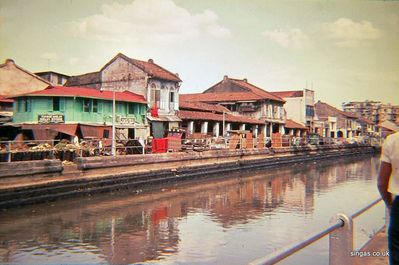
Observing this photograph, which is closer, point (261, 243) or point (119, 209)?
point (261, 243)

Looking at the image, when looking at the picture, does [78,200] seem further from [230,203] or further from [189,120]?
[189,120]

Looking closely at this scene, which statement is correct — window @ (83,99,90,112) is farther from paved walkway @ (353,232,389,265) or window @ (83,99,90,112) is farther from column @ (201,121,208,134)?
paved walkway @ (353,232,389,265)

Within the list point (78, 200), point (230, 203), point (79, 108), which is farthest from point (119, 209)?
point (79, 108)

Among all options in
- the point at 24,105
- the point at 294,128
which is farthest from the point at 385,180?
the point at 294,128

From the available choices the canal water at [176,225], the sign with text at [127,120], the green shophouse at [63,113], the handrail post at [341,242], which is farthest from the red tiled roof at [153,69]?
the handrail post at [341,242]

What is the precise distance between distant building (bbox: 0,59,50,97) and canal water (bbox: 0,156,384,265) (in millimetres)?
19134

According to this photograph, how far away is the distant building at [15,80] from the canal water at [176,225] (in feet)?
62.8

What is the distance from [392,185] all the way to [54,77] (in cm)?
4244

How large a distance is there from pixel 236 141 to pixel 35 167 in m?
19.2

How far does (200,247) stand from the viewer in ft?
33.6

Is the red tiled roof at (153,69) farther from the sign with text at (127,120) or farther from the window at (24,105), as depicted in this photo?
the window at (24,105)

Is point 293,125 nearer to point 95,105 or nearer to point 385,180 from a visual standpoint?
point 95,105

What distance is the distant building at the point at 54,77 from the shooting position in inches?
1598

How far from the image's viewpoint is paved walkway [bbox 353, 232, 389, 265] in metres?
4.95
